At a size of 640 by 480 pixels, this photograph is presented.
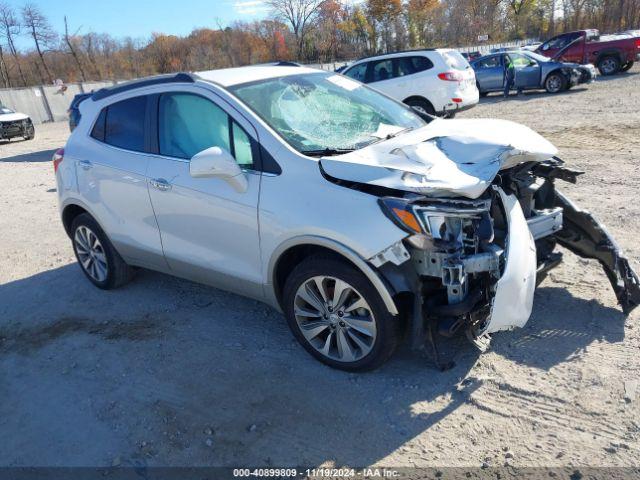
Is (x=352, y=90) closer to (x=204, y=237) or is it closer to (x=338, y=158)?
(x=338, y=158)

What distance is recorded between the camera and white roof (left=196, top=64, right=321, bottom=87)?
387 cm

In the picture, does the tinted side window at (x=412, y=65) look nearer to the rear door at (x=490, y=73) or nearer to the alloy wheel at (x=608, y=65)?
the rear door at (x=490, y=73)

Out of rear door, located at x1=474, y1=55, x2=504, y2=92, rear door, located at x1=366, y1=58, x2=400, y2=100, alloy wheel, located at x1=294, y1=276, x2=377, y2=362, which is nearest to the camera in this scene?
alloy wheel, located at x1=294, y1=276, x2=377, y2=362

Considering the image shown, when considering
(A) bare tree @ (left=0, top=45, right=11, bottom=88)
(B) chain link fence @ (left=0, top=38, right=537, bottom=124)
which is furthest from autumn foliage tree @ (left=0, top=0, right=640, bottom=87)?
(B) chain link fence @ (left=0, top=38, right=537, bottom=124)

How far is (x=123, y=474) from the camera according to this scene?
2799mm

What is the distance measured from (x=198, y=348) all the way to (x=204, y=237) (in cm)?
84

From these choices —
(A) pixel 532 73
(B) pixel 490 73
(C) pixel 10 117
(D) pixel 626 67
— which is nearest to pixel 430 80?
(A) pixel 532 73

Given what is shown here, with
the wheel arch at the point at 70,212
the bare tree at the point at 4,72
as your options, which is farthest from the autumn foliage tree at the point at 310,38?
the wheel arch at the point at 70,212

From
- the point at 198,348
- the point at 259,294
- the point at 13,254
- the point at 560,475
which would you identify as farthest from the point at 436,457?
the point at 13,254

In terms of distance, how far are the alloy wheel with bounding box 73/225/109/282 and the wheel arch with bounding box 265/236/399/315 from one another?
216 cm

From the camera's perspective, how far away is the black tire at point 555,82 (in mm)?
17219

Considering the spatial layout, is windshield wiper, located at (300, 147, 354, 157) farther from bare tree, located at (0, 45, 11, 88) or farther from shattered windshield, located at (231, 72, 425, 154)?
bare tree, located at (0, 45, 11, 88)

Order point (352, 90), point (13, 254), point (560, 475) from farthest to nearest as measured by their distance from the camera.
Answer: point (13, 254) → point (352, 90) → point (560, 475)

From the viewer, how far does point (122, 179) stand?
430 centimetres
